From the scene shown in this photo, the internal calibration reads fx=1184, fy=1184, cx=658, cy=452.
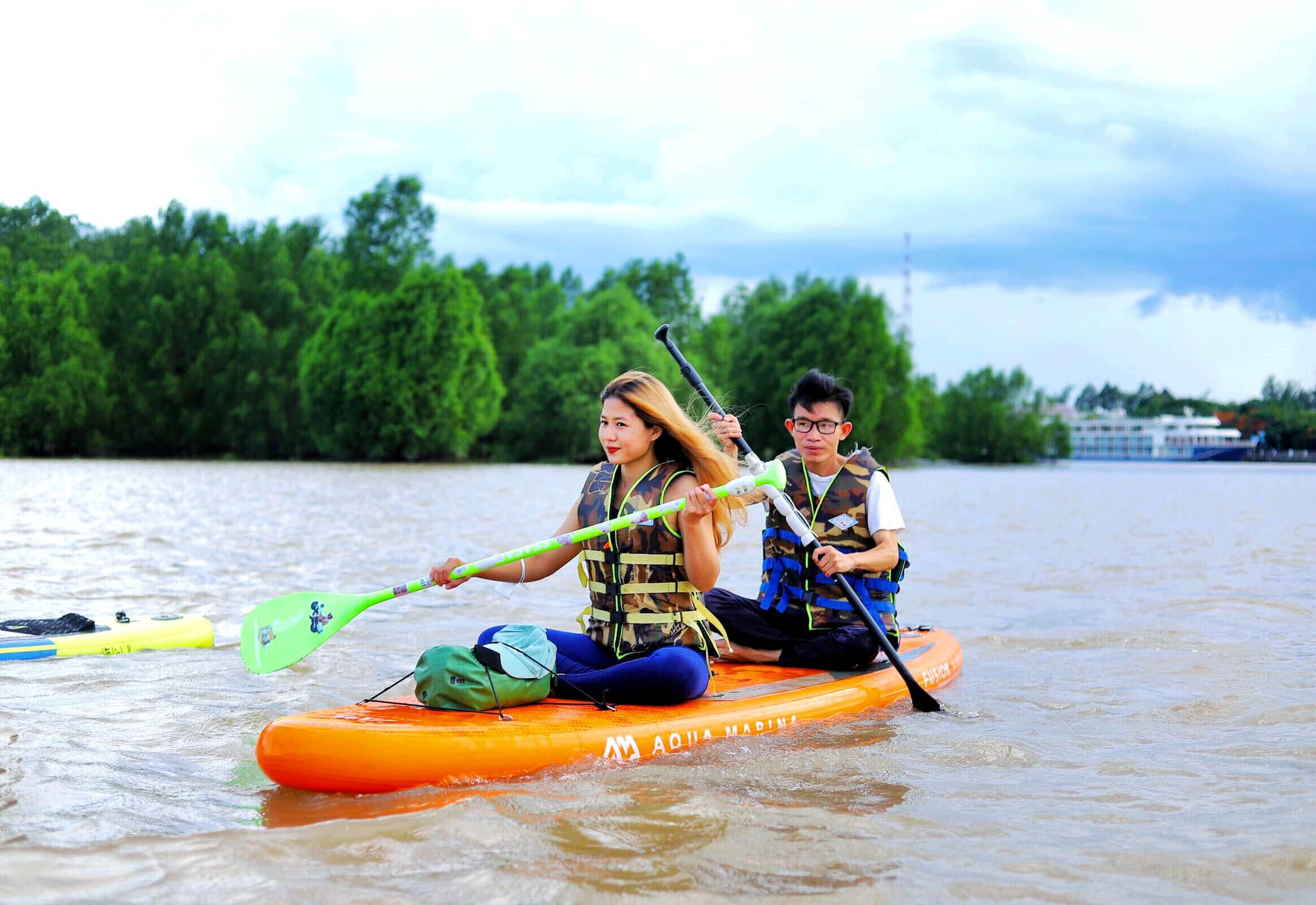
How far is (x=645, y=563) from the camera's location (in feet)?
14.2

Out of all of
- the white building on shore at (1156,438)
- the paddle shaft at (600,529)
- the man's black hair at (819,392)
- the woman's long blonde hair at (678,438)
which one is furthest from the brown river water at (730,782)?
the white building on shore at (1156,438)

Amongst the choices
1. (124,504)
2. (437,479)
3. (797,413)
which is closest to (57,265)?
(437,479)

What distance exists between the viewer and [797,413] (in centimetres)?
536

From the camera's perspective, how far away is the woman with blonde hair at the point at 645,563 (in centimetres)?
427

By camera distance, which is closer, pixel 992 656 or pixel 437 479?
pixel 992 656

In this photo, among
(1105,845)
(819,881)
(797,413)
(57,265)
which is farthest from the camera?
(57,265)

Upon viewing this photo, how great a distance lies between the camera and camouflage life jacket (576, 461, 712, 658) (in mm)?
4332

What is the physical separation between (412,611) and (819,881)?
18.8 feet

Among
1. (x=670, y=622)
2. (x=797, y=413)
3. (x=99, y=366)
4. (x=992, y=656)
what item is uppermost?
(x=99, y=366)

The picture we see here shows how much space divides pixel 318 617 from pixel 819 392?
2316mm

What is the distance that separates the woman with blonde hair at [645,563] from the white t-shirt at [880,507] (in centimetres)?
100

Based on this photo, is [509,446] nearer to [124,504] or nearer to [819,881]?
[124,504]

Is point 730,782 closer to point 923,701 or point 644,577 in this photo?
point 644,577

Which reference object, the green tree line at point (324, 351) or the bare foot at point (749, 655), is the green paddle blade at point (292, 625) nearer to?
the bare foot at point (749, 655)
